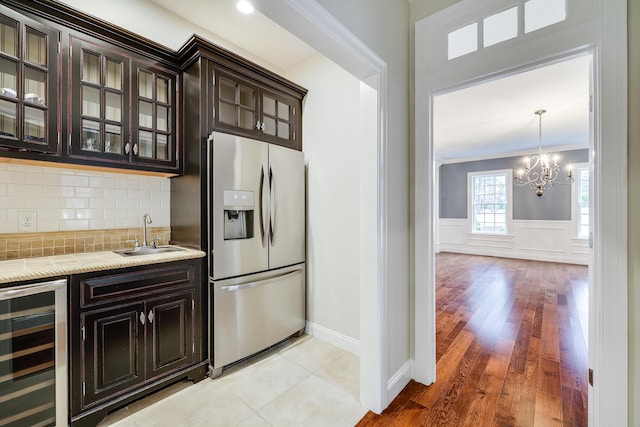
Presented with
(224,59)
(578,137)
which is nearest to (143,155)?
(224,59)

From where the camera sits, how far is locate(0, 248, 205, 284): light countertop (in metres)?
1.40

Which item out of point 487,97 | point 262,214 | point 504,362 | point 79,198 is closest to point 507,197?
point 487,97

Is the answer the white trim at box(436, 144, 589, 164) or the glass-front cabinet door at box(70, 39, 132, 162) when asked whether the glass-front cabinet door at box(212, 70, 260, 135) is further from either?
the white trim at box(436, 144, 589, 164)

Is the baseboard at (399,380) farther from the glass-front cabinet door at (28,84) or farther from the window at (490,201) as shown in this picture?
the window at (490,201)

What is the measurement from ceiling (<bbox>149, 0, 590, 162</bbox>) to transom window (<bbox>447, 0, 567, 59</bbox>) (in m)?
0.29

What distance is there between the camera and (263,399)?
1862mm

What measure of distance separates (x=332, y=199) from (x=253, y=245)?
0.88 meters

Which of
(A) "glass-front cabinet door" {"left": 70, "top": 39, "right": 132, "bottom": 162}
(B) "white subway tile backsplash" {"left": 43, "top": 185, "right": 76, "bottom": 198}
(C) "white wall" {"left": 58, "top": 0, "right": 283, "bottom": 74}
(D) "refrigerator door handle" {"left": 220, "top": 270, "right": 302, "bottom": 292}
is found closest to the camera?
(A) "glass-front cabinet door" {"left": 70, "top": 39, "right": 132, "bottom": 162}

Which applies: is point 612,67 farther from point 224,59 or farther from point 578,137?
point 578,137

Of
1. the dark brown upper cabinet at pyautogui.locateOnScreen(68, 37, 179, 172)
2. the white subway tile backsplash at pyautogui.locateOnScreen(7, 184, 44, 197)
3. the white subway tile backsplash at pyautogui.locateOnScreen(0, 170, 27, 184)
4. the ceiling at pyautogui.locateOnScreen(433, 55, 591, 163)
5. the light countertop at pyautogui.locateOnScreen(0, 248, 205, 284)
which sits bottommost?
the light countertop at pyautogui.locateOnScreen(0, 248, 205, 284)

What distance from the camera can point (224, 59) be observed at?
7.18ft

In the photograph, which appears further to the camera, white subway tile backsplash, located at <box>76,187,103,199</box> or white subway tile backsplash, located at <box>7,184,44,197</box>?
white subway tile backsplash, located at <box>76,187,103,199</box>

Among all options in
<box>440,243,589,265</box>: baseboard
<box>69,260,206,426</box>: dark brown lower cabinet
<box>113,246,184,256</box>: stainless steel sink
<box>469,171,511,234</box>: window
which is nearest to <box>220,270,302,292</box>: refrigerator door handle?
<box>69,260,206,426</box>: dark brown lower cabinet

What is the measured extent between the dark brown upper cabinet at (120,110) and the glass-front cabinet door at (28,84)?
0.10 metres
